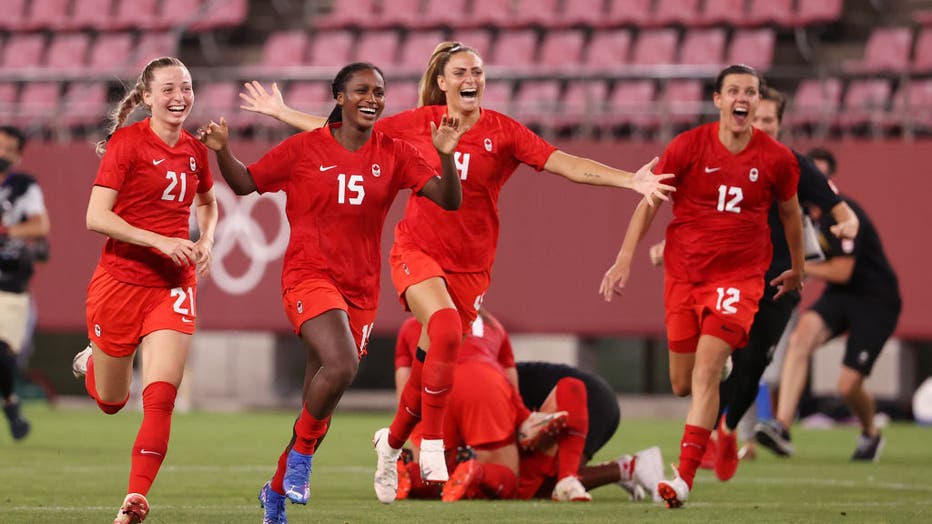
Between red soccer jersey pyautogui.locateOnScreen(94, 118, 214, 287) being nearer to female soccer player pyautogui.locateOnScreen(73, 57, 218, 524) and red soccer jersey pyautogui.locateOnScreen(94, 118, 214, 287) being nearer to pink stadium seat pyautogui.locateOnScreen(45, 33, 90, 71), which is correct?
female soccer player pyautogui.locateOnScreen(73, 57, 218, 524)

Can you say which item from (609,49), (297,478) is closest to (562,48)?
(609,49)

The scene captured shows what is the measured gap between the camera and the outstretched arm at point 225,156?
693 cm

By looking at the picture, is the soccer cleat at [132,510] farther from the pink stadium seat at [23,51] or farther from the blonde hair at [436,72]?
the pink stadium seat at [23,51]

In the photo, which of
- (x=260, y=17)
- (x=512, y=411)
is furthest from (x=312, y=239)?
(x=260, y=17)

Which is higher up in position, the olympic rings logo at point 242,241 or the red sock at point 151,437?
the olympic rings logo at point 242,241

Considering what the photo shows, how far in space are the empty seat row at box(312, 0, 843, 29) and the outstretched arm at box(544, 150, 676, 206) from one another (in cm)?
1303

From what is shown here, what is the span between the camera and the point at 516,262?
17.8 metres

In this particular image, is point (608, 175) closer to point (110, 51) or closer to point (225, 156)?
point (225, 156)

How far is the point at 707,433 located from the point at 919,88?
1092 centimetres

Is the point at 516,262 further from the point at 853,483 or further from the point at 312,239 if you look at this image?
the point at 312,239

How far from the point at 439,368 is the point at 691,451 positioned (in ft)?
4.80

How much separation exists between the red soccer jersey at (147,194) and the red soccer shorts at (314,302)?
54 centimetres

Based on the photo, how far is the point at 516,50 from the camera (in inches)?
838

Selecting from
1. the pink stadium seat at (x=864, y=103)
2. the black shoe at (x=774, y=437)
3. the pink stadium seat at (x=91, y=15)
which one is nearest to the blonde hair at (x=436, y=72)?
the black shoe at (x=774, y=437)
